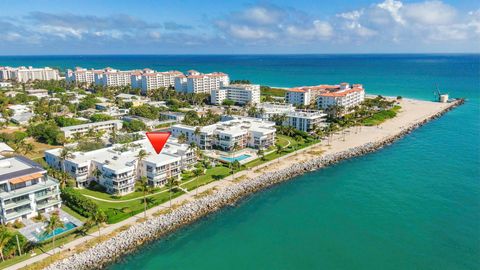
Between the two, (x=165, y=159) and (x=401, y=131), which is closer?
(x=165, y=159)

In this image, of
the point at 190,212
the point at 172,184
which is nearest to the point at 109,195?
the point at 172,184

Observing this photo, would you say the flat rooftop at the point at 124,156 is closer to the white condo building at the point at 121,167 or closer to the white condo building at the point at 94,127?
the white condo building at the point at 121,167

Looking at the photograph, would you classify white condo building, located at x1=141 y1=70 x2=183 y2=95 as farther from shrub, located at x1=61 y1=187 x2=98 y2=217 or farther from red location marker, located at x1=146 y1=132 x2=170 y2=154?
shrub, located at x1=61 y1=187 x2=98 y2=217

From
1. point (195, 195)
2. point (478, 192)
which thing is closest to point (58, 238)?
point (195, 195)

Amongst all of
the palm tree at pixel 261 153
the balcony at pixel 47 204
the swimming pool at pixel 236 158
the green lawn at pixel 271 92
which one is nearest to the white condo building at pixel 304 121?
the palm tree at pixel 261 153

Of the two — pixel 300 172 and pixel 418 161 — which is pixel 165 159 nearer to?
pixel 300 172

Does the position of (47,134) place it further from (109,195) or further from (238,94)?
(238,94)
